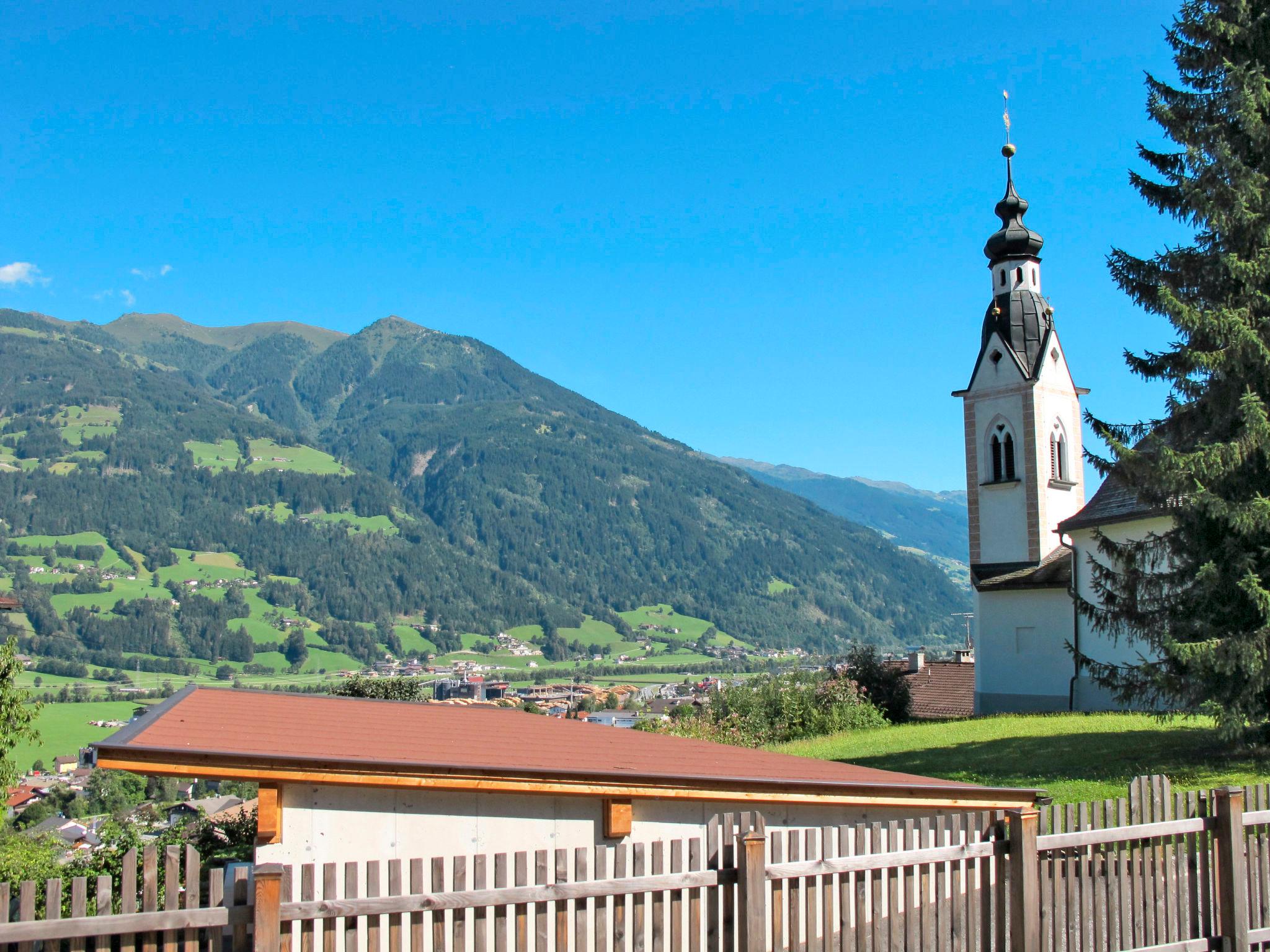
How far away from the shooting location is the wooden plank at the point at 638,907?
5211mm

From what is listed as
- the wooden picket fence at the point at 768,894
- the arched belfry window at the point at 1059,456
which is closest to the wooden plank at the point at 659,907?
the wooden picket fence at the point at 768,894

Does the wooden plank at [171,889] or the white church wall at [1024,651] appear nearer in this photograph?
the wooden plank at [171,889]

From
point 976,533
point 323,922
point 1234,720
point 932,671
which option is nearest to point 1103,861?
point 323,922

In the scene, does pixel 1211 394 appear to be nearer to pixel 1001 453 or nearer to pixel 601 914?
pixel 601 914

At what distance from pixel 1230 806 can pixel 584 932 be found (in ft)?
14.4

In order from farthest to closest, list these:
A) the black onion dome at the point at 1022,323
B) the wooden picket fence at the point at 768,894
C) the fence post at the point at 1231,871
Answer: the black onion dome at the point at 1022,323
the fence post at the point at 1231,871
the wooden picket fence at the point at 768,894

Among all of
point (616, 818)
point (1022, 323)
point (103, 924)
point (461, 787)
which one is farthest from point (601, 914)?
point (1022, 323)

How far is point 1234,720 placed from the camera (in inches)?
553

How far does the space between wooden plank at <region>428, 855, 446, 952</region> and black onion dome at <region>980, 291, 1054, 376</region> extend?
36.3 meters

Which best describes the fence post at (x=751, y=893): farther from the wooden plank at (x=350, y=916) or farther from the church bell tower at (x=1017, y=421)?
the church bell tower at (x=1017, y=421)

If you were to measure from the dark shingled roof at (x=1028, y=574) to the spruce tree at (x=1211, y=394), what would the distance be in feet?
54.4

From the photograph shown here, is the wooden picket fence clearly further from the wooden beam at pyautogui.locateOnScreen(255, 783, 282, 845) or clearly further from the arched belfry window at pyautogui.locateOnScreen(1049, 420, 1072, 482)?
the arched belfry window at pyautogui.locateOnScreen(1049, 420, 1072, 482)

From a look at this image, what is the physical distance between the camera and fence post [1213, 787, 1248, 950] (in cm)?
689

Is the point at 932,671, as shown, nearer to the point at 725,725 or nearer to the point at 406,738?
the point at 725,725
